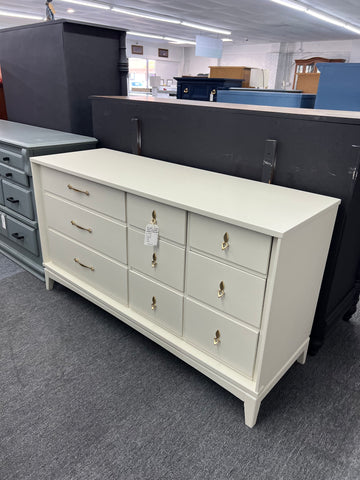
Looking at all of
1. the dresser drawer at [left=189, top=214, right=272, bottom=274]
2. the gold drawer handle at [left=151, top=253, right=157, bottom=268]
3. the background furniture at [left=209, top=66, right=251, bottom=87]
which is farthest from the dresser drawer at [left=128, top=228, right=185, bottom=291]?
the background furniture at [left=209, top=66, right=251, bottom=87]

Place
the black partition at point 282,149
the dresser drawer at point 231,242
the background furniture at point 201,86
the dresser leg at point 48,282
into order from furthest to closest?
the background furniture at point 201,86
the dresser leg at point 48,282
the black partition at point 282,149
the dresser drawer at point 231,242

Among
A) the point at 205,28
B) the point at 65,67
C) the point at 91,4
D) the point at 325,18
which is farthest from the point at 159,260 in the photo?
the point at 205,28

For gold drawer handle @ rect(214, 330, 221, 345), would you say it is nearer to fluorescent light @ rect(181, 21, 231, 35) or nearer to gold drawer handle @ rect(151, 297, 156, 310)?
gold drawer handle @ rect(151, 297, 156, 310)

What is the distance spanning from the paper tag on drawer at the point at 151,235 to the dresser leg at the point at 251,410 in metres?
0.68

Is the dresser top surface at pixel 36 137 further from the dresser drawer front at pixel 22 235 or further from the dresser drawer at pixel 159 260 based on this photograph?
the dresser drawer at pixel 159 260

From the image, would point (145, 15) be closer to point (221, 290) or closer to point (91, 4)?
point (91, 4)

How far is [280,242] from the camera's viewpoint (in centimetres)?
106

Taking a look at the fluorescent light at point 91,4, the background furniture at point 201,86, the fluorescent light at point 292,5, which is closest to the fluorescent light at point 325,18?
the fluorescent light at point 292,5

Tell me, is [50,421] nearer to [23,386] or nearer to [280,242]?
[23,386]

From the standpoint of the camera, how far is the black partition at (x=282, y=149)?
4.52 ft

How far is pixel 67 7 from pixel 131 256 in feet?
28.3

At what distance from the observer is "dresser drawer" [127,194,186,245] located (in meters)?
1.33

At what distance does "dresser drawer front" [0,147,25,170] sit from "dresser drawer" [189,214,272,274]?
4.08 ft

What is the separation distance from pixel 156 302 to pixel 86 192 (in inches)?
23.8
